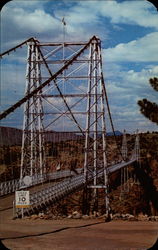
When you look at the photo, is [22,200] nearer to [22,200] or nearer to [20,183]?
[22,200]

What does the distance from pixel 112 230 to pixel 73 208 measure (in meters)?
17.7

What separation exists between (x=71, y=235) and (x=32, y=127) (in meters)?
11.6

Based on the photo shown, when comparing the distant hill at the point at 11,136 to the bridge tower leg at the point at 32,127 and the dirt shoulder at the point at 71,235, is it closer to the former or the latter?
the bridge tower leg at the point at 32,127

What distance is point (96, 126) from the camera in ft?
65.2

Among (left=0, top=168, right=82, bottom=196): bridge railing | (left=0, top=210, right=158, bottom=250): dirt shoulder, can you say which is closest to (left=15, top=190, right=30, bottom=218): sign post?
(left=0, top=210, right=158, bottom=250): dirt shoulder

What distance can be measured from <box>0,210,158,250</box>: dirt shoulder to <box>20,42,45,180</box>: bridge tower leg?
350 inches

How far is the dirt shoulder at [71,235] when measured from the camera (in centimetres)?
675

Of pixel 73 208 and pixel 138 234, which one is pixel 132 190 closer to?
pixel 73 208

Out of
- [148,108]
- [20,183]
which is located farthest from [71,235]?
[20,183]

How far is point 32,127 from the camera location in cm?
1923

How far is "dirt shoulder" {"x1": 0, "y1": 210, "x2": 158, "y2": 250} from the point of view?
6.75m

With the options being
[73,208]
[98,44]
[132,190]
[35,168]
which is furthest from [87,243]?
[132,190]

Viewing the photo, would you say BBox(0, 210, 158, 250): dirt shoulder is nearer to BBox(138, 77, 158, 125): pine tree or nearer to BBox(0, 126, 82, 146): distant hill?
BBox(138, 77, 158, 125): pine tree

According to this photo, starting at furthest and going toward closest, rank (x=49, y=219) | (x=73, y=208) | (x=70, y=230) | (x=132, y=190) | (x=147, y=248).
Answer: (x=132, y=190) → (x=73, y=208) → (x=49, y=219) → (x=70, y=230) → (x=147, y=248)
